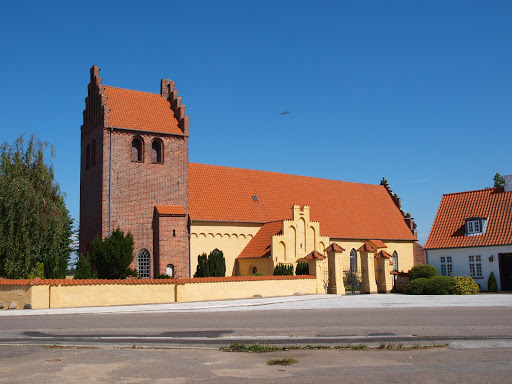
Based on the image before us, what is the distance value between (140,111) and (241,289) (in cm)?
1631

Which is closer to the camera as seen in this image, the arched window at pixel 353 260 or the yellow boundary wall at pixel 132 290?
the yellow boundary wall at pixel 132 290

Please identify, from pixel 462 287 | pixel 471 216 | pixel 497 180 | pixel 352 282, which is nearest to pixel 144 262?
pixel 352 282

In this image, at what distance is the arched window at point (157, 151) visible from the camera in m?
37.7

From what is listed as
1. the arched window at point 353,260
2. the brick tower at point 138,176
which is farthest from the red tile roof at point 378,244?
the brick tower at point 138,176

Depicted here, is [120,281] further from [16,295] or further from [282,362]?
[282,362]

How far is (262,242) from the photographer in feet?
128

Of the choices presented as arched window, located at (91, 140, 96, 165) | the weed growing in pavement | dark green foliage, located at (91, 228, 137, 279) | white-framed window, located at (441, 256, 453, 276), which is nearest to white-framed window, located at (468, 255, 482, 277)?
white-framed window, located at (441, 256, 453, 276)

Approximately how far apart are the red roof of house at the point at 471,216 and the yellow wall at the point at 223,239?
1379 centimetres

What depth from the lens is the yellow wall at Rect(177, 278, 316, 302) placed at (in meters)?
27.1

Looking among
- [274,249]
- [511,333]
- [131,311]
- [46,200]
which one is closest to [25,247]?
[46,200]

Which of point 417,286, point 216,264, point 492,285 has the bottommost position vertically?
point 492,285

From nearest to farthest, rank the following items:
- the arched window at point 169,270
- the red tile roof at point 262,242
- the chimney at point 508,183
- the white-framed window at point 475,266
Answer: the arched window at point 169,270
the white-framed window at point 475,266
the chimney at point 508,183
the red tile roof at point 262,242

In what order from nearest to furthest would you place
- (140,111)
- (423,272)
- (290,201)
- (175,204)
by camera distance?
(423,272)
(175,204)
(140,111)
(290,201)

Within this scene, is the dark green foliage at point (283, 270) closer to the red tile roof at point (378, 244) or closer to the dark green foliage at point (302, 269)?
the dark green foliage at point (302, 269)
